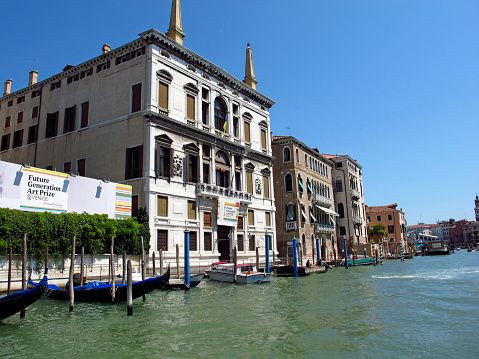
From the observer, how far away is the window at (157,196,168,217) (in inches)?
835

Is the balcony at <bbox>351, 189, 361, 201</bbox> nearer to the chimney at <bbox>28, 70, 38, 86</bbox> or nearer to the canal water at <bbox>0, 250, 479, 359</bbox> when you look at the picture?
the canal water at <bbox>0, 250, 479, 359</bbox>

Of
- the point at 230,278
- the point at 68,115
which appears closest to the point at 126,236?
the point at 230,278

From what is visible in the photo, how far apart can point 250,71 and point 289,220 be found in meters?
12.9

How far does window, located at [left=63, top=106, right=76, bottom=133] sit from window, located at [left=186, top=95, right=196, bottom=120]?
7016 mm

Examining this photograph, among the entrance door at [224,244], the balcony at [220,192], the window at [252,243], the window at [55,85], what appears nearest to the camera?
the balcony at [220,192]

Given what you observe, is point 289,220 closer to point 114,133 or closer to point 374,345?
point 114,133

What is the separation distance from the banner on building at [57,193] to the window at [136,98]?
14.9 feet

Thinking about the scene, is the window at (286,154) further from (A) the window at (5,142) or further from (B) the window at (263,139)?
(A) the window at (5,142)

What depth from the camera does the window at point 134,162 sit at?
69.8 feet

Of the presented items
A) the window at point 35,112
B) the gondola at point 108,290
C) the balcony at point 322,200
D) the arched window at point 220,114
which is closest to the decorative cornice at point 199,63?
the arched window at point 220,114

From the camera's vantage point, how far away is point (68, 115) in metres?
25.1

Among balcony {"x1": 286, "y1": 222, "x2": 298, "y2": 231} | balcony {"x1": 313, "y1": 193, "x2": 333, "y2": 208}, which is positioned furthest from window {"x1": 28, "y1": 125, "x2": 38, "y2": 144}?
balcony {"x1": 313, "y1": 193, "x2": 333, "y2": 208}

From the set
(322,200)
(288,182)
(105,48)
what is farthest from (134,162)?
(322,200)

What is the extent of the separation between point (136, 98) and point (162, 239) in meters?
7.74
